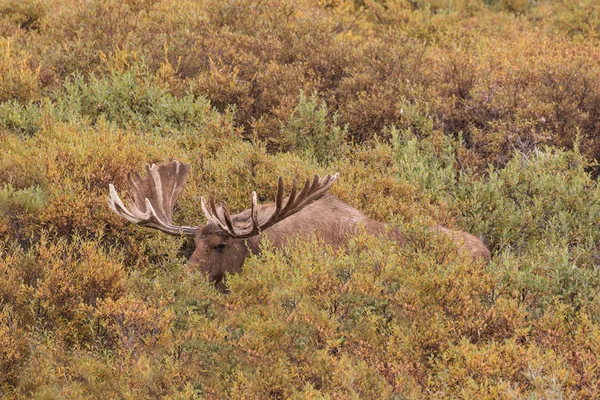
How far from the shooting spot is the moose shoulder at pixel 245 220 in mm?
7020

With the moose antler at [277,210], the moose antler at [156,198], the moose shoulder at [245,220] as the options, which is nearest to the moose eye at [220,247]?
the moose shoulder at [245,220]

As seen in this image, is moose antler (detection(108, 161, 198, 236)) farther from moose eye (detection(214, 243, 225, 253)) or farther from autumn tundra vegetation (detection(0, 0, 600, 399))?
moose eye (detection(214, 243, 225, 253))

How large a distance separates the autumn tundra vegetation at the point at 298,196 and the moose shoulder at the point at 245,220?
0.07m

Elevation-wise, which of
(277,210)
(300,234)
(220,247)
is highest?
(277,210)

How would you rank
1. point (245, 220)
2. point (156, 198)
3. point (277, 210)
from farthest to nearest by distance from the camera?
1. point (156, 198)
2. point (245, 220)
3. point (277, 210)

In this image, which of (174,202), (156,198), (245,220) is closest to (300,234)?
(245,220)

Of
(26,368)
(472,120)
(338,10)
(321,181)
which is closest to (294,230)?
(321,181)

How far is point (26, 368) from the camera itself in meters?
5.61

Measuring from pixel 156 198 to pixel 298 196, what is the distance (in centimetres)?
139

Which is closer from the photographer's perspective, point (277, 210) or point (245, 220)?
point (277, 210)

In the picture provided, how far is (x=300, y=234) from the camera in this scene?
7.54 meters

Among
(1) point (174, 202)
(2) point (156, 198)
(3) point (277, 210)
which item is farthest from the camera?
(1) point (174, 202)

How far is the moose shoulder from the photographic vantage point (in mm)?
7020

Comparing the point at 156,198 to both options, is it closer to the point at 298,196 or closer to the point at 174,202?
the point at 174,202
